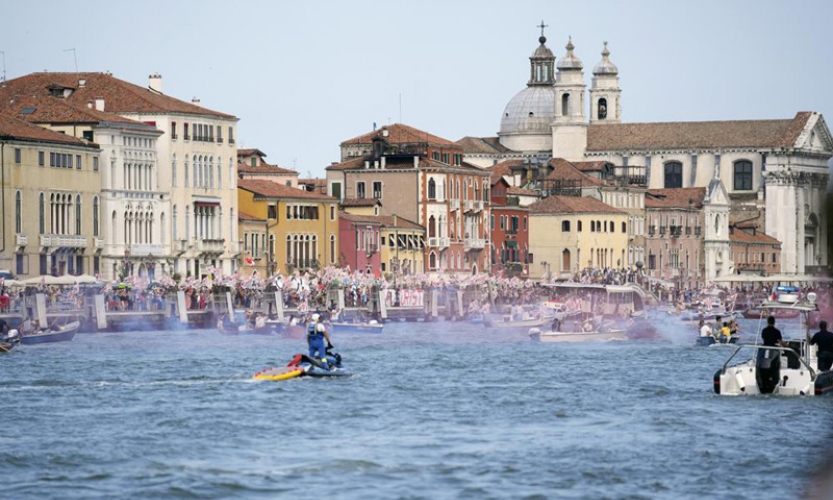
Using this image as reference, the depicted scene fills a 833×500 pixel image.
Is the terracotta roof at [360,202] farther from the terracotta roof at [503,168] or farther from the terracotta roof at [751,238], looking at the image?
the terracotta roof at [751,238]

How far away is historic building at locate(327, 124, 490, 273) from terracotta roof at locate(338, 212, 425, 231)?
131 cm

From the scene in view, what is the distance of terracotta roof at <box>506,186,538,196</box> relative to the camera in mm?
145375

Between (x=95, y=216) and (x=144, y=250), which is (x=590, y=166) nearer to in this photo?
(x=144, y=250)

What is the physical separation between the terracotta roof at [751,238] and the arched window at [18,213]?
82.2 metres

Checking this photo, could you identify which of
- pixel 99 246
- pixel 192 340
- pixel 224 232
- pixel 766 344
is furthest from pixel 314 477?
pixel 224 232

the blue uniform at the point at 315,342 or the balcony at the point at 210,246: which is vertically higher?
the balcony at the point at 210,246

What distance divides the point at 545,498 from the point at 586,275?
97.5 m

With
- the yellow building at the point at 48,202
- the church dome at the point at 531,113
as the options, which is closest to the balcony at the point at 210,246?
the yellow building at the point at 48,202

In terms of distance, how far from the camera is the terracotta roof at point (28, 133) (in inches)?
3716

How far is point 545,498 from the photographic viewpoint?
3694 cm

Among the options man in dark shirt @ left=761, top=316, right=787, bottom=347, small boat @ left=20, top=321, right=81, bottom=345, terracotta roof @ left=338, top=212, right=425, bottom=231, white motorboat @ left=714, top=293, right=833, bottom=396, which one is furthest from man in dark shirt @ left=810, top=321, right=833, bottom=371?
terracotta roof @ left=338, top=212, right=425, bottom=231

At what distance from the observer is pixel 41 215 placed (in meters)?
95.8

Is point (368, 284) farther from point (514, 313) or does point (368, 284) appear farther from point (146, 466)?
point (146, 466)

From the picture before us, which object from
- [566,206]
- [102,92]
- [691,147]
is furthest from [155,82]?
[691,147]
